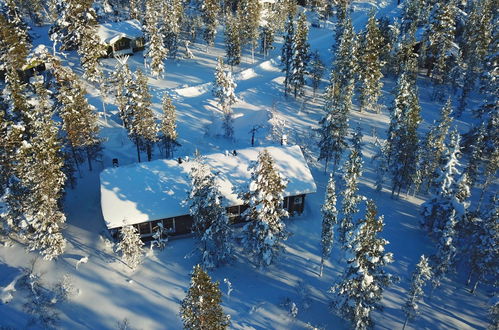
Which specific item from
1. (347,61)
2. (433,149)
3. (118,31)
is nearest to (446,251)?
(433,149)

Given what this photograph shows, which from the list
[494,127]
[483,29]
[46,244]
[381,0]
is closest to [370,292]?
[46,244]

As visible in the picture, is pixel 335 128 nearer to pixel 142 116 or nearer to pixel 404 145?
pixel 404 145

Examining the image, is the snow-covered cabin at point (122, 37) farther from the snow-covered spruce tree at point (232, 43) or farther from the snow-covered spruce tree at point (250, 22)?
the snow-covered spruce tree at point (250, 22)

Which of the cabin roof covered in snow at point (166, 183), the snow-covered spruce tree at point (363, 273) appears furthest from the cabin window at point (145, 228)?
the snow-covered spruce tree at point (363, 273)

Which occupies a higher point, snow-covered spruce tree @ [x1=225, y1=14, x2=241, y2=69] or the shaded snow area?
snow-covered spruce tree @ [x1=225, y1=14, x2=241, y2=69]

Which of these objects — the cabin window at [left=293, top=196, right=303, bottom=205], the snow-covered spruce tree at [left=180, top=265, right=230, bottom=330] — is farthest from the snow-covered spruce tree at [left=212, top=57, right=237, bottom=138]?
the snow-covered spruce tree at [left=180, top=265, right=230, bottom=330]

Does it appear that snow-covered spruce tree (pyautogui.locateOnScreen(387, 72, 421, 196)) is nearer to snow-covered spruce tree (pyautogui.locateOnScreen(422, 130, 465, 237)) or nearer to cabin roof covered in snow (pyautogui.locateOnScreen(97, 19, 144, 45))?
snow-covered spruce tree (pyautogui.locateOnScreen(422, 130, 465, 237))
